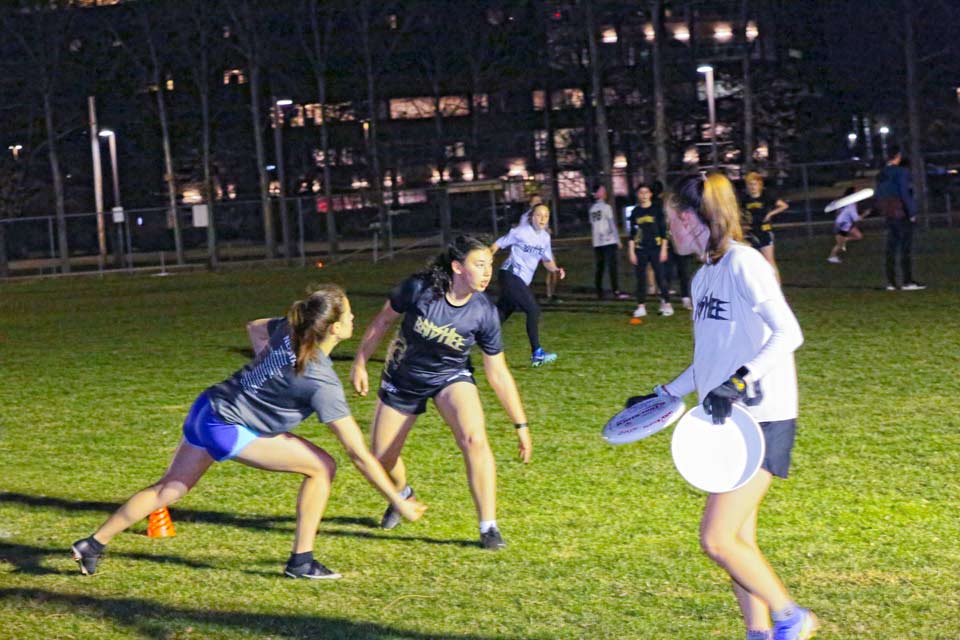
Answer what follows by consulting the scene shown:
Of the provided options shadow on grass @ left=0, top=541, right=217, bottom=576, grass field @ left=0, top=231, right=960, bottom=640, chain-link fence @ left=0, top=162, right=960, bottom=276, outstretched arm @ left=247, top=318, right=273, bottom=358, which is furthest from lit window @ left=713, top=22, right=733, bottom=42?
outstretched arm @ left=247, top=318, right=273, bottom=358

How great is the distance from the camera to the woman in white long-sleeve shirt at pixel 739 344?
433cm

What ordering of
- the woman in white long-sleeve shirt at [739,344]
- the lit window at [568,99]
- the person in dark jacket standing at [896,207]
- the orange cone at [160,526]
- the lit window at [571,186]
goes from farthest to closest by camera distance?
1. the lit window at [568,99]
2. the lit window at [571,186]
3. the person in dark jacket standing at [896,207]
4. the orange cone at [160,526]
5. the woman in white long-sleeve shirt at [739,344]

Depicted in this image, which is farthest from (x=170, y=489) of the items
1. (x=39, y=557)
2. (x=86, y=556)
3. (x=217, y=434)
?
(x=39, y=557)

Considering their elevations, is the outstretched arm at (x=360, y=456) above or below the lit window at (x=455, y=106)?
below

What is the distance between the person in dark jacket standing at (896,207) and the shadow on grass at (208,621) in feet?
47.3

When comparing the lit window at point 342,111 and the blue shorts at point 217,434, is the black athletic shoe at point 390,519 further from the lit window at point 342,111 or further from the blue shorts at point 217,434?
the lit window at point 342,111

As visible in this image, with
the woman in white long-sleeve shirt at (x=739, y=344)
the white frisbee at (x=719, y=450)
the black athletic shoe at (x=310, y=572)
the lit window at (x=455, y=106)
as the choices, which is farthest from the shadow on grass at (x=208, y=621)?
the lit window at (x=455, y=106)

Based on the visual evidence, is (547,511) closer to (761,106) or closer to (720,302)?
(720,302)

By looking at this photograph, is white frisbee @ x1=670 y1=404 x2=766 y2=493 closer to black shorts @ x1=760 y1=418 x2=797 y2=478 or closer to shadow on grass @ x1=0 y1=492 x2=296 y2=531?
black shorts @ x1=760 y1=418 x2=797 y2=478

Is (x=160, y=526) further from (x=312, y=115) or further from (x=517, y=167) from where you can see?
(x=312, y=115)

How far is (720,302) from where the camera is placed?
4.45m

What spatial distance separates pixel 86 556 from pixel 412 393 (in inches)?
71.3

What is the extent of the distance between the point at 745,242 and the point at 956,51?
44847mm

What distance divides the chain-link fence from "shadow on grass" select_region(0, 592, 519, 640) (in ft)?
109
